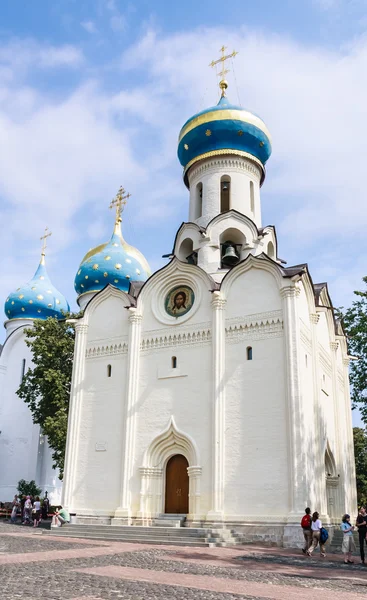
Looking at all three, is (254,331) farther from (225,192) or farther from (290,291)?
(225,192)

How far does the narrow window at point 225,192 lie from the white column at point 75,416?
649cm

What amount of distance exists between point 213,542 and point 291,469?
2565mm

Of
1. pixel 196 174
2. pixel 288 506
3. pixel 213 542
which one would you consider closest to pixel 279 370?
pixel 288 506

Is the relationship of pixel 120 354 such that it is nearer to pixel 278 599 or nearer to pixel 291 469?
pixel 291 469

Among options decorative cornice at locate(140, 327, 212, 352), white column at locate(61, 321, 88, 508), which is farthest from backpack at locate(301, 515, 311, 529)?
white column at locate(61, 321, 88, 508)

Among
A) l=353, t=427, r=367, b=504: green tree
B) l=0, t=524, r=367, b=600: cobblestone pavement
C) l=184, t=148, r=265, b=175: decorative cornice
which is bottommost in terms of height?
l=0, t=524, r=367, b=600: cobblestone pavement

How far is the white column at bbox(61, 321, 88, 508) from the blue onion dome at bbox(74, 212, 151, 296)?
303 inches

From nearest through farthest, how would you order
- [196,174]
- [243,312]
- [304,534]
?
[304,534]
[243,312]
[196,174]

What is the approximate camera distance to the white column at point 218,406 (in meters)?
14.1

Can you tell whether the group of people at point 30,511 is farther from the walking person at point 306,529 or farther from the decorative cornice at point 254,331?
the walking person at point 306,529

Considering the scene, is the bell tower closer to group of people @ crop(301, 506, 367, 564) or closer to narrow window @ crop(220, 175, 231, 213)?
narrow window @ crop(220, 175, 231, 213)

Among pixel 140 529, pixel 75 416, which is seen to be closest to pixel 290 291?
pixel 140 529

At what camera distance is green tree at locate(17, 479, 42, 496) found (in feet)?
83.7

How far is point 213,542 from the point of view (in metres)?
12.4
